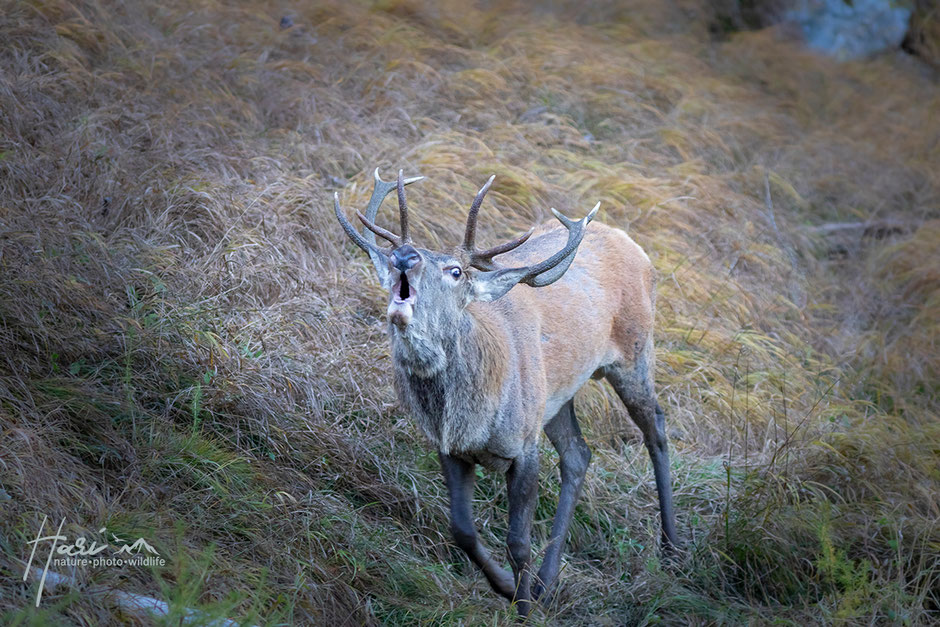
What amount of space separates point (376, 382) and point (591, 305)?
1434mm

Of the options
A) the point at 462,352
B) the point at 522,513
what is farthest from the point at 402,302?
the point at 522,513

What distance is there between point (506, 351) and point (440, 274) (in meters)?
0.62

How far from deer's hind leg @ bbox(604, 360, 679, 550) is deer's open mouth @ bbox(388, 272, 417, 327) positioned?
1.91 metres

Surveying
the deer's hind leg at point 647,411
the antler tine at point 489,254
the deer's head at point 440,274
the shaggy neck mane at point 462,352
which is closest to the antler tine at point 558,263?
the deer's head at point 440,274

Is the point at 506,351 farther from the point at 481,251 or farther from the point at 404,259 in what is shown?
the point at 404,259

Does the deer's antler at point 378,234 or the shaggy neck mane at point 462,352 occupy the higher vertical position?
the deer's antler at point 378,234

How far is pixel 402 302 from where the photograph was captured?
12.5ft

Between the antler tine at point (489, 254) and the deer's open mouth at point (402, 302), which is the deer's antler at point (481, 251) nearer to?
the antler tine at point (489, 254)

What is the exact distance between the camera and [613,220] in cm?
788

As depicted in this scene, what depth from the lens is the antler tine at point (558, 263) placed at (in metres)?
4.30

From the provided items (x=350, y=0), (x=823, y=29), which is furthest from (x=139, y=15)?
(x=823, y=29)

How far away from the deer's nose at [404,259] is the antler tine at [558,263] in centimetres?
69

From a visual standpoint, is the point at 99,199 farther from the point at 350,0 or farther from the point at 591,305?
the point at 350,0

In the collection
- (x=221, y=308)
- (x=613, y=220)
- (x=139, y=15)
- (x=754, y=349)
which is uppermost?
(x=139, y=15)
